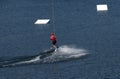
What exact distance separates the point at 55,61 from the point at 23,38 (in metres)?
31.1

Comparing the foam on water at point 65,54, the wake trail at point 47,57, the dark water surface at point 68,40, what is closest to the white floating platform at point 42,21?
the dark water surface at point 68,40

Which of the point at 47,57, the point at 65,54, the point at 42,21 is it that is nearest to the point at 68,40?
the point at 65,54

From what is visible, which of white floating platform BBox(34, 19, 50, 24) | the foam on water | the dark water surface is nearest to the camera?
the dark water surface

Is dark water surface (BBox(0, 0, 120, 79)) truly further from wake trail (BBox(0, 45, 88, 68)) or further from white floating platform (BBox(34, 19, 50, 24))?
white floating platform (BBox(34, 19, 50, 24))

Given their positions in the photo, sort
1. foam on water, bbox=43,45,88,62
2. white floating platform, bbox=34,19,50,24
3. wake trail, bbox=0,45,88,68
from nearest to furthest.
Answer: wake trail, bbox=0,45,88,68
foam on water, bbox=43,45,88,62
white floating platform, bbox=34,19,50,24

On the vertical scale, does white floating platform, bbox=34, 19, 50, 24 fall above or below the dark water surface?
above

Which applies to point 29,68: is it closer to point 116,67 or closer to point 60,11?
point 116,67

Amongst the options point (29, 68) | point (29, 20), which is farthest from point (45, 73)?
point (29, 20)

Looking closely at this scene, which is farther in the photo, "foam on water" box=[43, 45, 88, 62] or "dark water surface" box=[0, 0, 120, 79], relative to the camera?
"foam on water" box=[43, 45, 88, 62]

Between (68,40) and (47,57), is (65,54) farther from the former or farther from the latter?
(68,40)

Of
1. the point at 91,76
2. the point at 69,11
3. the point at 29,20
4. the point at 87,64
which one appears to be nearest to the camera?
the point at 91,76

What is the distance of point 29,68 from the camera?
12381cm

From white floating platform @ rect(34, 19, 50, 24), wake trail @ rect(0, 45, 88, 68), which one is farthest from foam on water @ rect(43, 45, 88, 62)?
white floating platform @ rect(34, 19, 50, 24)

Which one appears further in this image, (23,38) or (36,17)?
(36,17)
